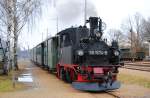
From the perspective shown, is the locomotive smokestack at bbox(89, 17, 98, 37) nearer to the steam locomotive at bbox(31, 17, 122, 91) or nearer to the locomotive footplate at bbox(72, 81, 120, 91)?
the steam locomotive at bbox(31, 17, 122, 91)

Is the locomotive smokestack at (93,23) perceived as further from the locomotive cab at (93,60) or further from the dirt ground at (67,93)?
the dirt ground at (67,93)

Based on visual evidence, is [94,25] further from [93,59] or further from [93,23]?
[93,59]

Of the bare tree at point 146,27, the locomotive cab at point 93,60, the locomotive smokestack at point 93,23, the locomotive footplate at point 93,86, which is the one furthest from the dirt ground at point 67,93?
the bare tree at point 146,27

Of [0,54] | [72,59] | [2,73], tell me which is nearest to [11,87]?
[72,59]

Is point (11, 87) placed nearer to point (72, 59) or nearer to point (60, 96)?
point (72, 59)

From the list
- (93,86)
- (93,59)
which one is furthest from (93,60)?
(93,86)

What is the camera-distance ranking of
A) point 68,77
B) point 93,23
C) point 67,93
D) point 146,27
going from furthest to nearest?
point 146,27
point 68,77
point 93,23
point 67,93

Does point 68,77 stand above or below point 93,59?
below

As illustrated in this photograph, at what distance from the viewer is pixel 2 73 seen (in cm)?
2917

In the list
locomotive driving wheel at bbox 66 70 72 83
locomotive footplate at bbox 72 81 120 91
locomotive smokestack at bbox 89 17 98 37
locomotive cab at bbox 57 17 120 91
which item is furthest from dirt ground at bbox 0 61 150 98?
locomotive smokestack at bbox 89 17 98 37

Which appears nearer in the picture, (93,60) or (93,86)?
(93,86)

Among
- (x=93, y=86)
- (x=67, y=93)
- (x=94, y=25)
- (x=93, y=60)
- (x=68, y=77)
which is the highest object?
(x=94, y=25)

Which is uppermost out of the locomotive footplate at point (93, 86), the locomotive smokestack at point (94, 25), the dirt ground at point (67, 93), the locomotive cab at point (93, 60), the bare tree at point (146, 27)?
the bare tree at point (146, 27)

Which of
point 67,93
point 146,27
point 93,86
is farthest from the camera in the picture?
point 146,27
